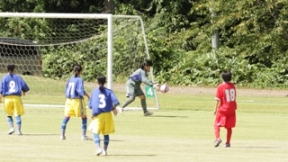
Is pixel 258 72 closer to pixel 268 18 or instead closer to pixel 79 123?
pixel 268 18

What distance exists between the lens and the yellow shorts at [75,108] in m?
19.9

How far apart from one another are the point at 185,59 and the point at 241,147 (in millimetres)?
26984

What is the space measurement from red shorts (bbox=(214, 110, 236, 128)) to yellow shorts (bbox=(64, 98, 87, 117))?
2934 millimetres

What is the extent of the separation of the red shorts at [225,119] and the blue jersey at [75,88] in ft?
9.73

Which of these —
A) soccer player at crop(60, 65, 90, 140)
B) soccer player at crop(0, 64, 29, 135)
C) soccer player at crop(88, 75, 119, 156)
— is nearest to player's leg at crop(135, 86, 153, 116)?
soccer player at crop(0, 64, 29, 135)

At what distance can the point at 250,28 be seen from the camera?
4303 centimetres

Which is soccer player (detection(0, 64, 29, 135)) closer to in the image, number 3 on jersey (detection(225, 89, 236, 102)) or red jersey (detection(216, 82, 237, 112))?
red jersey (detection(216, 82, 237, 112))

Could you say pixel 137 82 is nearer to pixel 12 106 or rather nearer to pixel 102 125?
pixel 12 106

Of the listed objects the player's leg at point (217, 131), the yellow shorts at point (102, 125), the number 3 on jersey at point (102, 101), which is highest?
the number 3 on jersey at point (102, 101)

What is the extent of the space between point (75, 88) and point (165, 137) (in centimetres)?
216

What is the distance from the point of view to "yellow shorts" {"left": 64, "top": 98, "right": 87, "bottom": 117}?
782 inches

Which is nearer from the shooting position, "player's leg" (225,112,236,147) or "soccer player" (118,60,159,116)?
"player's leg" (225,112,236,147)

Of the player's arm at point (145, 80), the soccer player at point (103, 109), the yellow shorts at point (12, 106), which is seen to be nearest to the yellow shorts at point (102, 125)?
the soccer player at point (103, 109)

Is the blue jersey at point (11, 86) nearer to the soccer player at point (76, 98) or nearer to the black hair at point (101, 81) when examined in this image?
the soccer player at point (76, 98)
